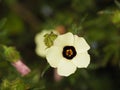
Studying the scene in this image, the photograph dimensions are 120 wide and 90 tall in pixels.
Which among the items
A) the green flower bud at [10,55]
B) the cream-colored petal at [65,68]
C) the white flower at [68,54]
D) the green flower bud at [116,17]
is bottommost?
the cream-colored petal at [65,68]

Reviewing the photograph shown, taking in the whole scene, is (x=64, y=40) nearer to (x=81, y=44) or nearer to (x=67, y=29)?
(x=81, y=44)

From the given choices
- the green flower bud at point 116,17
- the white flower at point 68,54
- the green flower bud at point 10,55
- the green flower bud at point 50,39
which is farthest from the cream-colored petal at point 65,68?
the green flower bud at point 116,17

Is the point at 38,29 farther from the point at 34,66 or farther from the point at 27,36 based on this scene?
the point at 34,66

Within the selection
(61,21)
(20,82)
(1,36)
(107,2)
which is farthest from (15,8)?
(20,82)

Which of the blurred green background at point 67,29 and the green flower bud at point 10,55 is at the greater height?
the blurred green background at point 67,29

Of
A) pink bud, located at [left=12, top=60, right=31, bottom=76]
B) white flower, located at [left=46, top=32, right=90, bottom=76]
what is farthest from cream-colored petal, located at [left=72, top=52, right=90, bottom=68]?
pink bud, located at [left=12, top=60, right=31, bottom=76]

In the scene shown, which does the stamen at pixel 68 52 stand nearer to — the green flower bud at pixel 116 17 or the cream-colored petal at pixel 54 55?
the cream-colored petal at pixel 54 55

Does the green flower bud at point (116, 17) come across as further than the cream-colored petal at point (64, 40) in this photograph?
Yes

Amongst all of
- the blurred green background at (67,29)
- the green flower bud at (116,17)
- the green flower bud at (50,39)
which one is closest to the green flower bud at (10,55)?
the blurred green background at (67,29)
